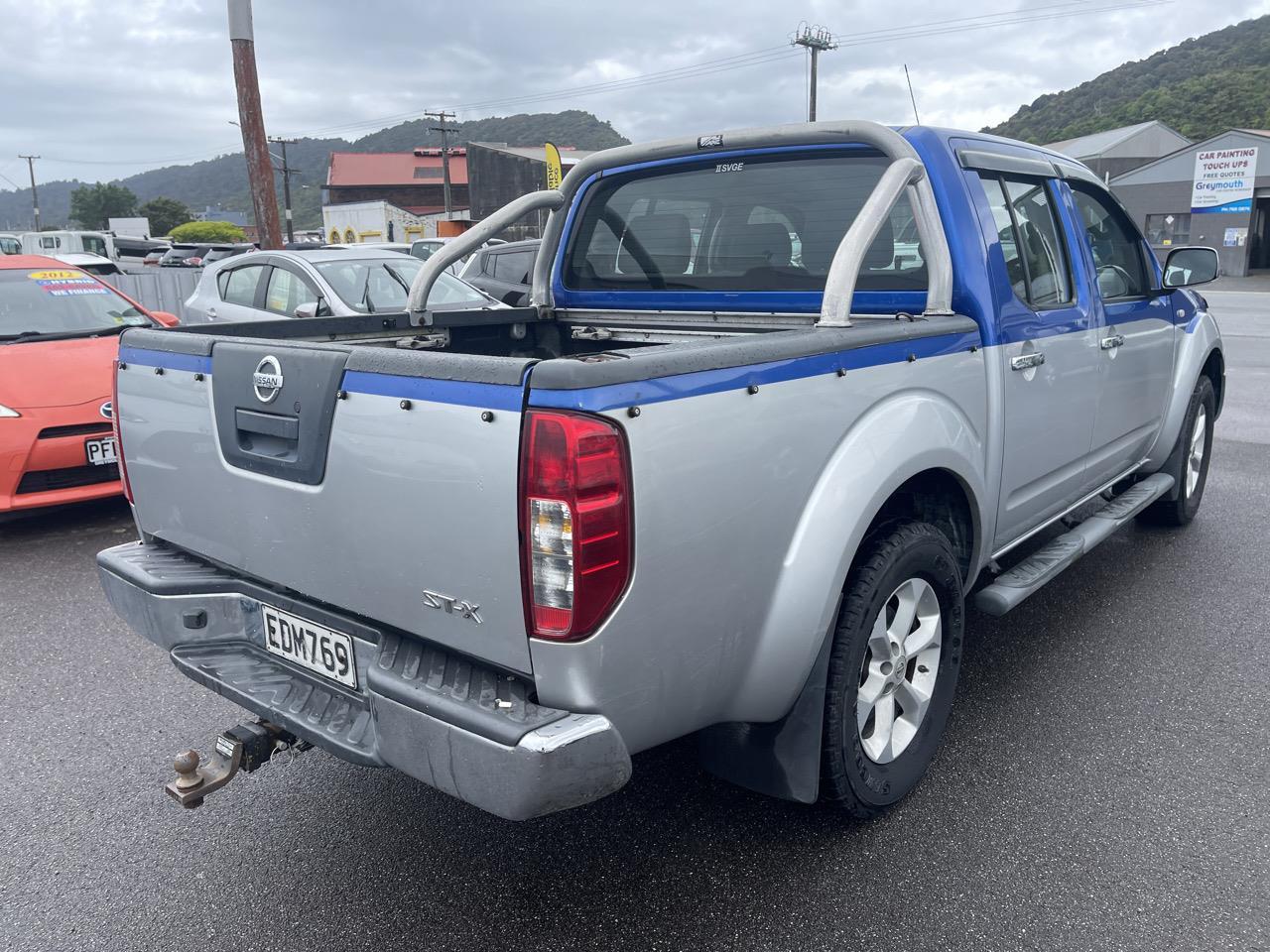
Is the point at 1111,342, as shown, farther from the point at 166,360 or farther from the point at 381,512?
the point at 166,360

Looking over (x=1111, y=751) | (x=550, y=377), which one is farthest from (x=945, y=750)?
(x=550, y=377)

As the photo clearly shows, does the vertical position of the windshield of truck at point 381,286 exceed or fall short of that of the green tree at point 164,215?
it falls short

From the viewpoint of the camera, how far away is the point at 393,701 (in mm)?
1986

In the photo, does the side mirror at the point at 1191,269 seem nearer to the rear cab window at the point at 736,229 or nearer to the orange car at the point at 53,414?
the rear cab window at the point at 736,229

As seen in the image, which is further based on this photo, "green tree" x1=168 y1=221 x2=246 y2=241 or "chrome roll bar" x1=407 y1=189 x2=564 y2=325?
"green tree" x1=168 y1=221 x2=246 y2=241

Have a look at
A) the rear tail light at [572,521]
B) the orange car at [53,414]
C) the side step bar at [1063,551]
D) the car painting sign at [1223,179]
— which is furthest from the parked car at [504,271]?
the car painting sign at [1223,179]

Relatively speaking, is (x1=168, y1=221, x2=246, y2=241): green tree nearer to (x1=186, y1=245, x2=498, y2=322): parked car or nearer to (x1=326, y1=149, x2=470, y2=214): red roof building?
(x1=326, y1=149, x2=470, y2=214): red roof building

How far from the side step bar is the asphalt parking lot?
0.44 m

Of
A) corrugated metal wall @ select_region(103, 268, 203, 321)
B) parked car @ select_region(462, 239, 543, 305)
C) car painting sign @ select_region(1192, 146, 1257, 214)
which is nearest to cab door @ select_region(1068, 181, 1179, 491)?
parked car @ select_region(462, 239, 543, 305)

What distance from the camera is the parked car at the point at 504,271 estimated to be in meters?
10.4

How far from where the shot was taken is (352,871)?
100.0 inches

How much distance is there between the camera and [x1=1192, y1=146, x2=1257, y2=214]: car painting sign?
34562mm

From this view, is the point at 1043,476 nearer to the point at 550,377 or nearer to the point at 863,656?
the point at 863,656

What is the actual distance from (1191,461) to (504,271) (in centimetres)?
771
